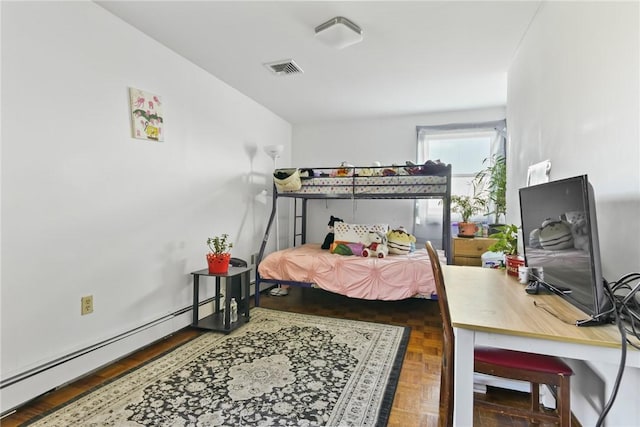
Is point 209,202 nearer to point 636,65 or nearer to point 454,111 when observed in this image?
point 636,65

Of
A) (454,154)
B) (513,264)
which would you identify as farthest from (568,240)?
(454,154)

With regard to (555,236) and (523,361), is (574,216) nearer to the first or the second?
(555,236)

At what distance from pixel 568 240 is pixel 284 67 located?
2556 mm

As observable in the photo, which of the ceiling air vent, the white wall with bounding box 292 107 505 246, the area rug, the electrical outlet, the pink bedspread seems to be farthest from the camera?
the white wall with bounding box 292 107 505 246

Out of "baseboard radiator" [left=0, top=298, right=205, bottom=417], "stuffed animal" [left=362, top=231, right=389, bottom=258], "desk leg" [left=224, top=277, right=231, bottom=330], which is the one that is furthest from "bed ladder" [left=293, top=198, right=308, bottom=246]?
"baseboard radiator" [left=0, top=298, right=205, bottom=417]

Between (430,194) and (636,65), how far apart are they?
94.3 inches

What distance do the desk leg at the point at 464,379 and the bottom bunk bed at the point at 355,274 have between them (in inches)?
71.8

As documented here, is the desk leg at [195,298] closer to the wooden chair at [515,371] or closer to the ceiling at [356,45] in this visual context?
the ceiling at [356,45]

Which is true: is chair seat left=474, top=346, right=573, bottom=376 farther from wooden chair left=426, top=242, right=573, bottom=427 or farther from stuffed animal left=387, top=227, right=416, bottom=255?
stuffed animal left=387, top=227, right=416, bottom=255

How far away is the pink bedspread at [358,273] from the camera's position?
114 inches

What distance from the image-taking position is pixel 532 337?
98 cm

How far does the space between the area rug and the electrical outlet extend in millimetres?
458

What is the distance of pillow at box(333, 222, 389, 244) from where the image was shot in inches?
150

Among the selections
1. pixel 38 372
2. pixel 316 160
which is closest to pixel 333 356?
pixel 38 372
